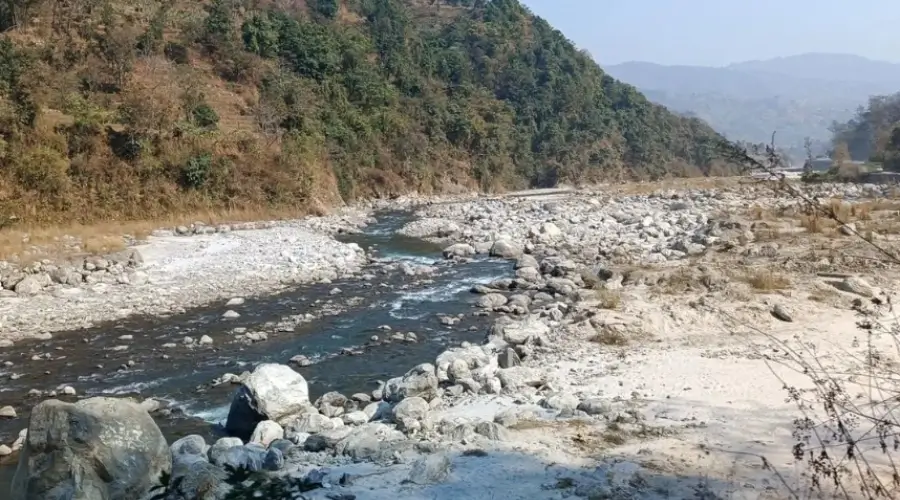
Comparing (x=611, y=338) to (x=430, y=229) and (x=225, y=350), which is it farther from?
(x=430, y=229)

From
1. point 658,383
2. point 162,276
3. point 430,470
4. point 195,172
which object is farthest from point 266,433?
point 195,172

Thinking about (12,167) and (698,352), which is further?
(12,167)

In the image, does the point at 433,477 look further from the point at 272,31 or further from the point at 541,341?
the point at 272,31

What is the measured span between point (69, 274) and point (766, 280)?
13796 mm

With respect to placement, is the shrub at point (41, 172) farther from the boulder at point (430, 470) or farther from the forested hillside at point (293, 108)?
the boulder at point (430, 470)

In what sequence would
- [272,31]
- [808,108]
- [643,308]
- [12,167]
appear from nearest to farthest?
1. [643,308]
2. [12,167]
3. [272,31]
4. [808,108]

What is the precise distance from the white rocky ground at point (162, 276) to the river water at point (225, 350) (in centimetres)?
70

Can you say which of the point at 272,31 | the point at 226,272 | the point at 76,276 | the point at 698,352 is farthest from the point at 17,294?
the point at 272,31

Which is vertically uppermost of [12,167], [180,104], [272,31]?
[272,31]

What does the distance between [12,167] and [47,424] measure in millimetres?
18566

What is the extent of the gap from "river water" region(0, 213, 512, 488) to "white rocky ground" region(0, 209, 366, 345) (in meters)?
0.70

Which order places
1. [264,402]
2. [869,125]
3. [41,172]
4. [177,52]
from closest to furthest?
[264,402]
[41,172]
[177,52]
[869,125]

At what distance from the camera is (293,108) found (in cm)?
3266

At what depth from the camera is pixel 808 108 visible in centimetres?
18412
